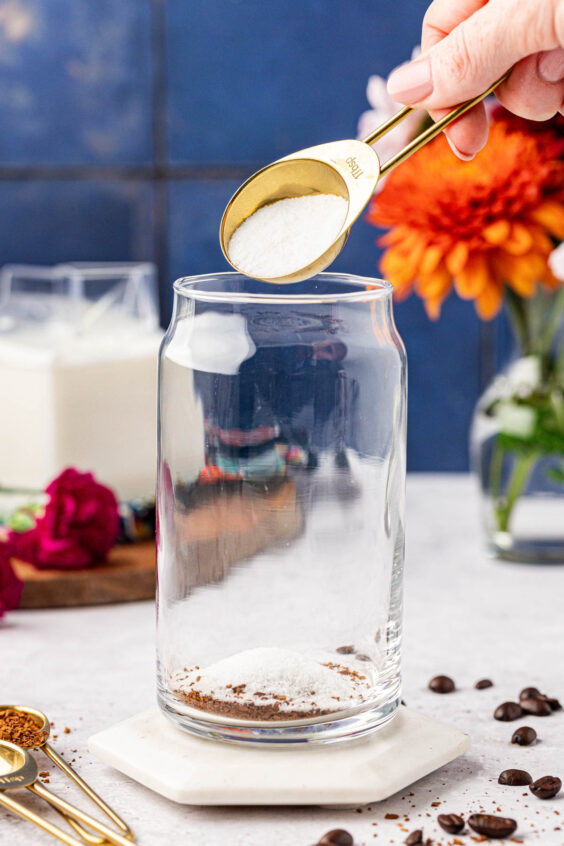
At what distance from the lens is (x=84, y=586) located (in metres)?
0.92

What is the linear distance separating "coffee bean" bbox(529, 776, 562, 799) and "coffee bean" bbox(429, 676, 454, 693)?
155 mm

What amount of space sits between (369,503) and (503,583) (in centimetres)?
41

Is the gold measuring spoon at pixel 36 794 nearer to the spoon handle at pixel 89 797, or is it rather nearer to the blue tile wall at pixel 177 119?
the spoon handle at pixel 89 797

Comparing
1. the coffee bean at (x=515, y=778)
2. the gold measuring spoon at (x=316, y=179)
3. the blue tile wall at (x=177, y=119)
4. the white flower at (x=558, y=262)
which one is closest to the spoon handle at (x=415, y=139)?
the gold measuring spoon at (x=316, y=179)

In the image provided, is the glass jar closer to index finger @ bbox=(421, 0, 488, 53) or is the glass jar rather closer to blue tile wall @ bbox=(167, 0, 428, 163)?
index finger @ bbox=(421, 0, 488, 53)

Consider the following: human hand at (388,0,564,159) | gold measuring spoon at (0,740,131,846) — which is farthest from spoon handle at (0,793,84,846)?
human hand at (388,0,564,159)

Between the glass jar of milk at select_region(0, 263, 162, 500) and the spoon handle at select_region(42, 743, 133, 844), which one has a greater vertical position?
the glass jar of milk at select_region(0, 263, 162, 500)

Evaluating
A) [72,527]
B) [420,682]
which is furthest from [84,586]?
[420,682]

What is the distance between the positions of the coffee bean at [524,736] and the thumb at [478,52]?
0.39 meters

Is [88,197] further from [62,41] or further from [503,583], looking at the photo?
[503,583]

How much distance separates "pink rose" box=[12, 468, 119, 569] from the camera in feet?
3.07

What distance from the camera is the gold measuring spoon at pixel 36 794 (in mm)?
507

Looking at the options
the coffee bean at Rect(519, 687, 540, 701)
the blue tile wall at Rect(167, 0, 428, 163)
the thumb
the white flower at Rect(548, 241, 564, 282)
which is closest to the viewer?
the thumb

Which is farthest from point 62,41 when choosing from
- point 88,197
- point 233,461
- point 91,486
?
point 233,461
